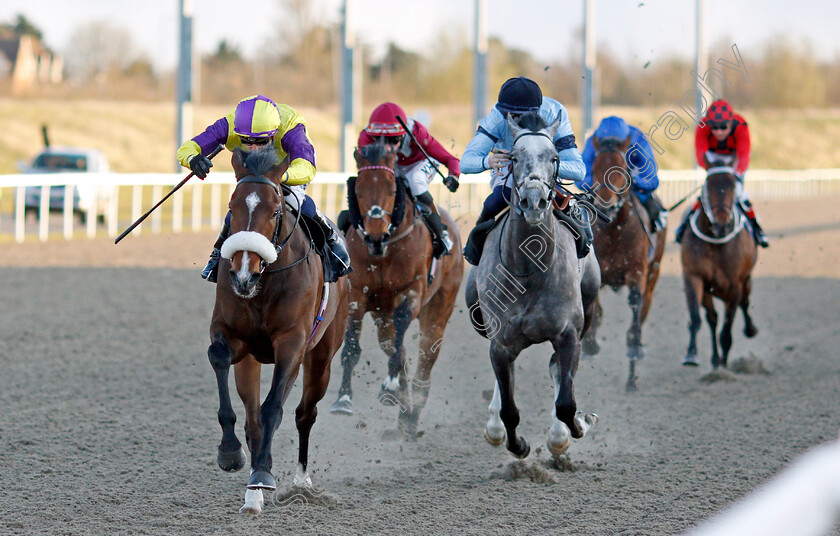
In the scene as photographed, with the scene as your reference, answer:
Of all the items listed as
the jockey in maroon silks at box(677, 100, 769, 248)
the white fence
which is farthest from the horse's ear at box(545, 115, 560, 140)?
the white fence

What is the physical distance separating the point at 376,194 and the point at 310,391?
180 centimetres

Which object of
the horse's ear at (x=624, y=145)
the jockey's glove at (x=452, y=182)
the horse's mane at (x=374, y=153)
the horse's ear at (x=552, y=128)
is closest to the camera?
the horse's ear at (x=552, y=128)

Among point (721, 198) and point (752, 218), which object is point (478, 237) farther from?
point (752, 218)

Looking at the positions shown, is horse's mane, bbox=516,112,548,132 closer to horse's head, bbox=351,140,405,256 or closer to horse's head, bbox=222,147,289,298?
horse's head, bbox=222,147,289,298

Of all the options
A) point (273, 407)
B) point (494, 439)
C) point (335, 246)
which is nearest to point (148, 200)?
point (335, 246)

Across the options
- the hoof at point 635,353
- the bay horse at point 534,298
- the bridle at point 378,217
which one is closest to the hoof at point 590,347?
the hoof at point 635,353

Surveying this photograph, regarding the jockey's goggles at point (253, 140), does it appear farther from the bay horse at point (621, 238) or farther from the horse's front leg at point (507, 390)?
the bay horse at point (621, 238)

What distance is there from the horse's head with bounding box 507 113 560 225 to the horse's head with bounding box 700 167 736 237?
3.97 meters

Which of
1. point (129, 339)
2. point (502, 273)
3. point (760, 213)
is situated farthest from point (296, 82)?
point (502, 273)

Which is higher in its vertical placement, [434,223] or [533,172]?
[533,172]

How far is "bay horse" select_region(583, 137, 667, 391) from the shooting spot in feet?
26.4

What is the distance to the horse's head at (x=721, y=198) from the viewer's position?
28.4ft

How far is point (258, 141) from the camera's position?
491 centimetres

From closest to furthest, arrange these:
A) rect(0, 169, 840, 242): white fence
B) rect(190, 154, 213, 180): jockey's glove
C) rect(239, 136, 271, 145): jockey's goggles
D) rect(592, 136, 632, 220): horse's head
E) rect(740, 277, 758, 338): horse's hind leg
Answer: rect(190, 154, 213, 180): jockey's glove
rect(239, 136, 271, 145): jockey's goggles
rect(592, 136, 632, 220): horse's head
rect(740, 277, 758, 338): horse's hind leg
rect(0, 169, 840, 242): white fence
